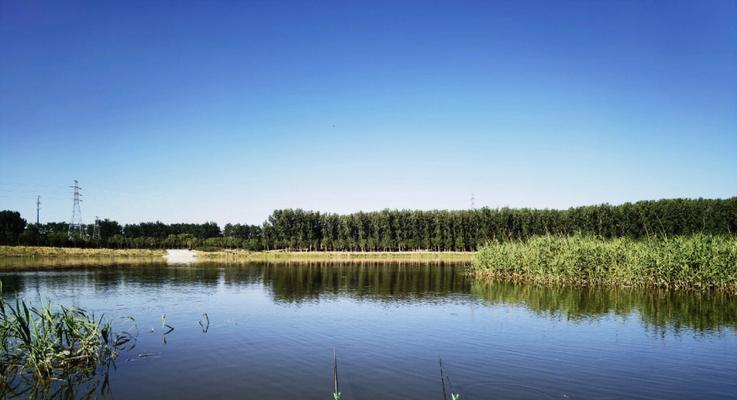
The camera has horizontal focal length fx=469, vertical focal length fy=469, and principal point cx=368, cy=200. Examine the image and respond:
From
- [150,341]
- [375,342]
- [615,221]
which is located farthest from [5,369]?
[615,221]

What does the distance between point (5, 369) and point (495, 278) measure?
39.8 metres

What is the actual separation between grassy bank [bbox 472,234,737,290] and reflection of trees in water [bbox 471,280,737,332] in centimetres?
101

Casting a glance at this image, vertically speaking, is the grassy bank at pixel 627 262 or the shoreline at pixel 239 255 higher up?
the grassy bank at pixel 627 262

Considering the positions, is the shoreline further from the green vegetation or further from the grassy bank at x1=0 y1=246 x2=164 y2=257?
the green vegetation

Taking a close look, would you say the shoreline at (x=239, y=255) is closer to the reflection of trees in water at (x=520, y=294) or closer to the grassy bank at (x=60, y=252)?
the grassy bank at (x=60, y=252)

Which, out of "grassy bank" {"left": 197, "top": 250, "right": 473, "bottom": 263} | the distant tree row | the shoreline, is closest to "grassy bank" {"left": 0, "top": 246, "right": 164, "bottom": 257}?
the shoreline

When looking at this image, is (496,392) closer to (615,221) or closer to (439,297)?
(439,297)

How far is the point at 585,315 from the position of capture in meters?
25.6

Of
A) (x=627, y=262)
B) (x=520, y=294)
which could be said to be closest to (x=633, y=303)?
(x=627, y=262)

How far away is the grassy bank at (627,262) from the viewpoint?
105 feet

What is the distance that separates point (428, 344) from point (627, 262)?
22845 millimetres

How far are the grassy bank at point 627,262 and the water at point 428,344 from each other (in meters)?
1.59

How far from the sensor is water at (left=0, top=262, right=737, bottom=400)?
46.3 feet

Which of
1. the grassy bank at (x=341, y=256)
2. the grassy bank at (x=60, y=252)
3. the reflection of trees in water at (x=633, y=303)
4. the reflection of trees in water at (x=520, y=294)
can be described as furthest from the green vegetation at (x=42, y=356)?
the grassy bank at (x=60, y=252)
